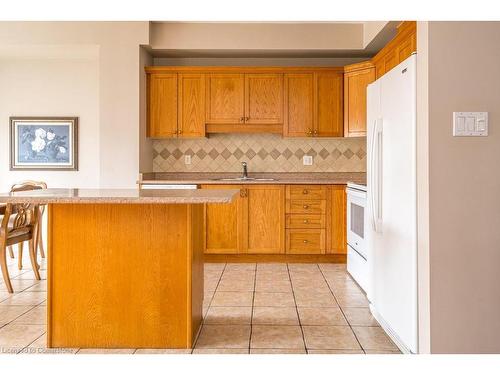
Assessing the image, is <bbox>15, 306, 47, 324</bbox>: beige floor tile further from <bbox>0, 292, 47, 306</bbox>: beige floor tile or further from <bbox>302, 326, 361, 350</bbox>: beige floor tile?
<bbox>302, 326, 361, 350</bbox>: beige floor tile

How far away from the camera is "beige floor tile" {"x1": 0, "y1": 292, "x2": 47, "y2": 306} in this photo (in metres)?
3.30

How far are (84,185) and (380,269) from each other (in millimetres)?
4178

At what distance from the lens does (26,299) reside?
3406 millimetres

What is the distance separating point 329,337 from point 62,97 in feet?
15.3

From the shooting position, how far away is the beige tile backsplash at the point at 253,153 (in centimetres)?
540

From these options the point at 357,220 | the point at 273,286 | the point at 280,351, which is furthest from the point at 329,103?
the point at 280,351

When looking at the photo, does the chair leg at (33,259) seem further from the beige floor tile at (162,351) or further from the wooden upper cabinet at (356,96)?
the wooden upper cabinet at (356,96)

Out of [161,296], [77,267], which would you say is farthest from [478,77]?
[77,267]

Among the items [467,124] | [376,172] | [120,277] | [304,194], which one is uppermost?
[467,124]

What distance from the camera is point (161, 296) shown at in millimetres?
2424

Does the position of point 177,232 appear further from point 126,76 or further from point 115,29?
point 115,29

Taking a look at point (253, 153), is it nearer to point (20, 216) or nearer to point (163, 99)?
point (163, 99)

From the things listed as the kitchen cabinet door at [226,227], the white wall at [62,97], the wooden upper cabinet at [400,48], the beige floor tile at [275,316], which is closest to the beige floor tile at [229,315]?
the beige floor tile at [275,316]

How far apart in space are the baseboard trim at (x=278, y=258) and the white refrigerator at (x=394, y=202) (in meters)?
1.84
